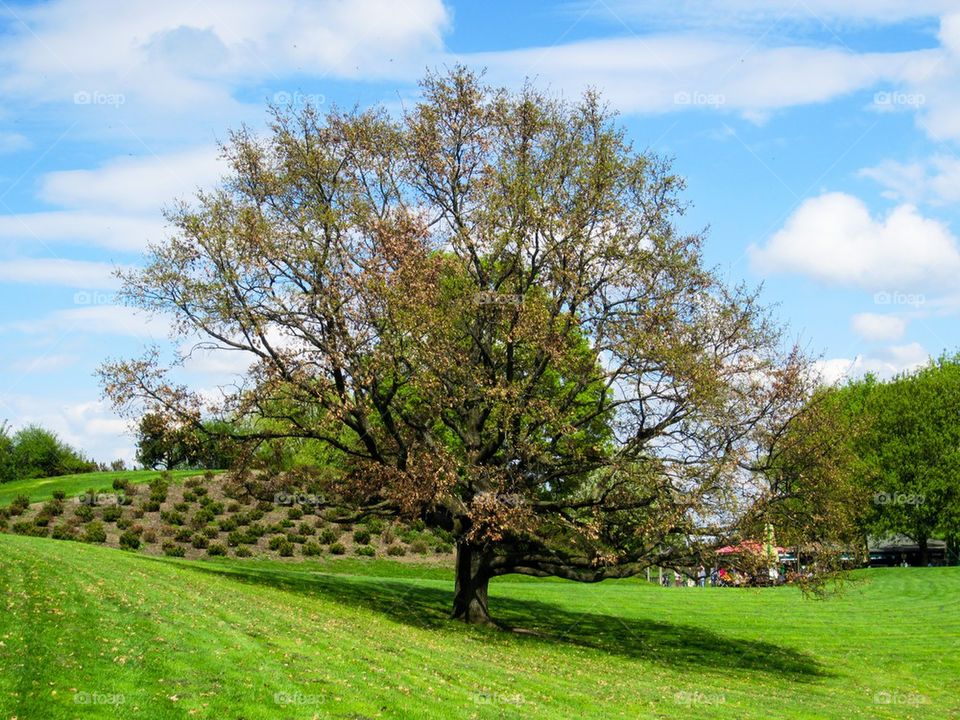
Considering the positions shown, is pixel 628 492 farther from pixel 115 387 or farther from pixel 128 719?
pixel 128 719

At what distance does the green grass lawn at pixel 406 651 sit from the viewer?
1499 centimetres

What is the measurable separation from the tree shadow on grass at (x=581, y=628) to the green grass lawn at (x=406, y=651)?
0.14m

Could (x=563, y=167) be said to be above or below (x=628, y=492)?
above

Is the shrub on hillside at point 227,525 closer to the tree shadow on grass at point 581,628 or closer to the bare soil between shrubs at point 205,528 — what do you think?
the bare soil between shrubs at point 205,528

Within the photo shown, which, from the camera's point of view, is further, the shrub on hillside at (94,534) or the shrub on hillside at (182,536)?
the shrub on hillside at (182,536)

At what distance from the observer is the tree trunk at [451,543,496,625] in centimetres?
3070

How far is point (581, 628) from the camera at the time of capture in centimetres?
3400

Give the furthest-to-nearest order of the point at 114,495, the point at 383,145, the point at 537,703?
the point at 114,495
the point at 383,145
the point at 537,703

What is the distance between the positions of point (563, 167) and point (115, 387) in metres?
15.1

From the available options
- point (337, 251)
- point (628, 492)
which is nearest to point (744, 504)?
point (628, 492)

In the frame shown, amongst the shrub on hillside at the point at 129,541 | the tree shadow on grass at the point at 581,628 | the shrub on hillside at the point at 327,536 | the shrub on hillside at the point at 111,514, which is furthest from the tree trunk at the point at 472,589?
the shrub on hillside at the point at 111,514

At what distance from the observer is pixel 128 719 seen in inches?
514

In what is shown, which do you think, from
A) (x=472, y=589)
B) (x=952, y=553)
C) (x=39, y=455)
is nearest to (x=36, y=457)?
(x=39, y=455)

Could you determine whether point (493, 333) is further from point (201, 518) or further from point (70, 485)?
point (70, 485)
